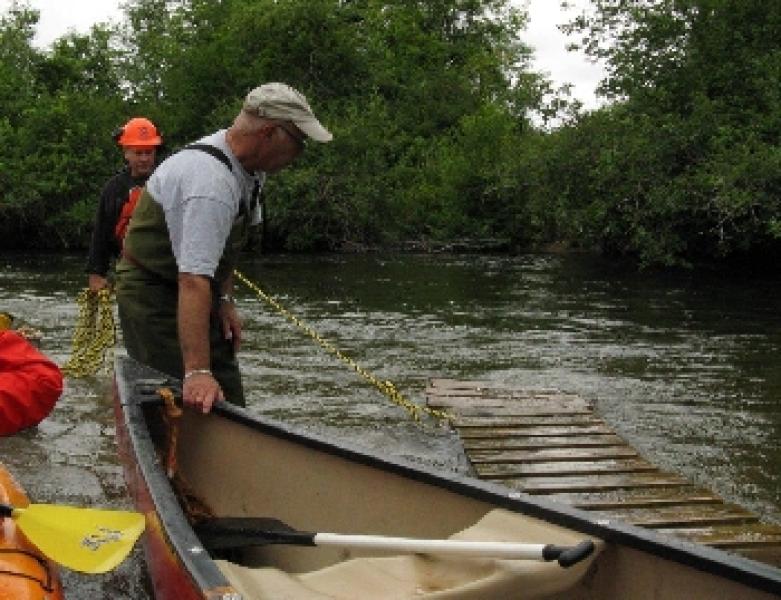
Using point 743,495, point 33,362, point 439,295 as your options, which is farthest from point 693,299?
point 33,362

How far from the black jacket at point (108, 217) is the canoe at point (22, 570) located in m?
4.34

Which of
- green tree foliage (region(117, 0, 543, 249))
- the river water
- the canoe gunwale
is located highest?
green tree foliage (region(117, 0, 543, 249))

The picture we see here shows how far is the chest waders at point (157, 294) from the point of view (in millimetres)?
4867

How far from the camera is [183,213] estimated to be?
4293mm

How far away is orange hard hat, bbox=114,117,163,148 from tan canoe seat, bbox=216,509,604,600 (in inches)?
182

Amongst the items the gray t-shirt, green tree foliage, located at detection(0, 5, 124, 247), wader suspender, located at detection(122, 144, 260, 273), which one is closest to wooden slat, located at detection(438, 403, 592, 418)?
wader suspender, located at detection(122, 144, 260, 273)

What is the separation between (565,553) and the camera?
2.89m

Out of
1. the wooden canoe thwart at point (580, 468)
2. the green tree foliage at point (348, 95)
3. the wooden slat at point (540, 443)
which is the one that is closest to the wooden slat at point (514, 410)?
the wooden canoe thwart at point (580, 468)

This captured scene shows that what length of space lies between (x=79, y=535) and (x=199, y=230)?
1330mm

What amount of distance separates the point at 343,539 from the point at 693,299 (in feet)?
48.7

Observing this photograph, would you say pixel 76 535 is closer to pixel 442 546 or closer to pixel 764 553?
pixel 442 546

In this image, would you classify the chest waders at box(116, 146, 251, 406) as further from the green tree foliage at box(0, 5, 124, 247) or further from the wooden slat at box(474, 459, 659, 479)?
the green tree foliage at box(0, 5, 124, 247)

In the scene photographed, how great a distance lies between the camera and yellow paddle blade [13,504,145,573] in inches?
131

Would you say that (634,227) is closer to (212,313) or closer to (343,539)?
(212,313)
